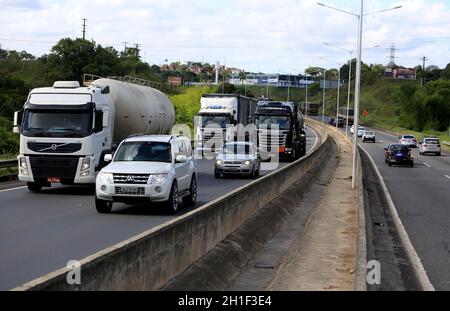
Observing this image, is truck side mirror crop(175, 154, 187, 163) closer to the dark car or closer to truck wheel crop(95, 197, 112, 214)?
truck wheel crop(95, 197, 112, 214)

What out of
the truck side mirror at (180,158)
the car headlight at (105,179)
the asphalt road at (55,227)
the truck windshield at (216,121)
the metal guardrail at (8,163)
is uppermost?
the truck windshield at (216,121)

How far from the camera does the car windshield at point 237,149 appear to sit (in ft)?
102

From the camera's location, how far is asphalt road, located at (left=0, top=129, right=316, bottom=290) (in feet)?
36.8

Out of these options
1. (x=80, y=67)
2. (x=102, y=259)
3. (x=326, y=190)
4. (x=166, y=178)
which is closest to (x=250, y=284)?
(x=102, y=259)

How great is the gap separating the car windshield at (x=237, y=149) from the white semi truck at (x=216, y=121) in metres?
10.6

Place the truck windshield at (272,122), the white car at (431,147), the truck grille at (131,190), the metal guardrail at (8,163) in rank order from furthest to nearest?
the white car at (431,147) < the truck windshield at (272,122) < the metal guardrail at (8,163) < the truck grille at (131,190)

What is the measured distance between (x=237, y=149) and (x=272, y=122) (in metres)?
12.5

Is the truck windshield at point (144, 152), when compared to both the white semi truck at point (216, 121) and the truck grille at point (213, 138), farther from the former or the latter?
the truck grille at point (213, 138)

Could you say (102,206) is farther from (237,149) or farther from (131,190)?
(237,149)

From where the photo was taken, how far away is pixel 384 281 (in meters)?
11.8

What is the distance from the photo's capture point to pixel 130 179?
56.1ft

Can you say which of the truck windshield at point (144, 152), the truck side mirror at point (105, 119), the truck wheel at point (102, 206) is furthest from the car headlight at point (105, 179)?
the truck side mirror at point (105, 119)
